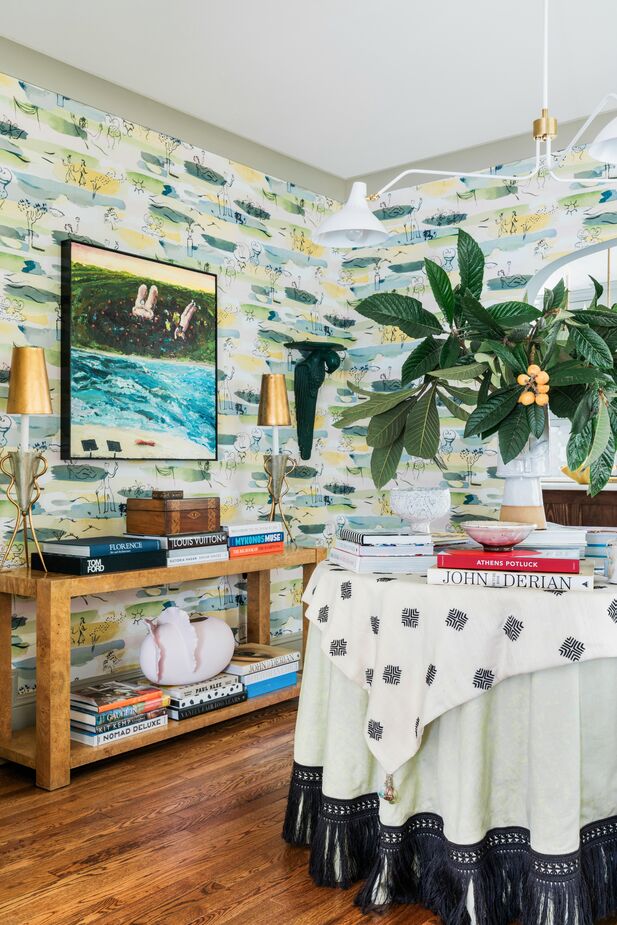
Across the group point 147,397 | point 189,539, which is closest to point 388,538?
point 189,539

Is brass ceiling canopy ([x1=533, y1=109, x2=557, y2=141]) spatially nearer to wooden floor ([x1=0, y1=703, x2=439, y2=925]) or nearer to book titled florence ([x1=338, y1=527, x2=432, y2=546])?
book titled florence ([x1=338, y1=527, x2=432, y2=546])

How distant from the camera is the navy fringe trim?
159cm

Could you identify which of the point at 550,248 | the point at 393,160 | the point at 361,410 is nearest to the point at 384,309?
the point at 361,410

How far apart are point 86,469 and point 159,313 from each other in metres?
0.76

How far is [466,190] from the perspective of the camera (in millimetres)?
4074

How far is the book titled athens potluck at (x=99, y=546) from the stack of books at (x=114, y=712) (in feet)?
1.67

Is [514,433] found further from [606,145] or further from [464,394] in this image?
[606,145]

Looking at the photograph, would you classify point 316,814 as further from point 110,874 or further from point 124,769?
point 124,769

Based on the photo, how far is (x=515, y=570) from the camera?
1.75 m

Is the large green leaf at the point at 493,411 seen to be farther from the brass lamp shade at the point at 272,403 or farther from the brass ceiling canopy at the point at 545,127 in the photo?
the brass lamp shade at the point at 272,403

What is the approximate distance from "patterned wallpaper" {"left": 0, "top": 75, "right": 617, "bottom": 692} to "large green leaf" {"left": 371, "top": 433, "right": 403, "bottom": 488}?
5.14ft

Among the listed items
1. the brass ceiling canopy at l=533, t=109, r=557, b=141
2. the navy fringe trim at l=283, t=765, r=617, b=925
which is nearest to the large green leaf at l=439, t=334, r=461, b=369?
the brass ceiling canopy at l=533, t=109, r=557, b=141

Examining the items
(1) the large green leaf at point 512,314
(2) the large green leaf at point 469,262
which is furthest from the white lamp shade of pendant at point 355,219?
(1) the large green leaf at point 512,314
